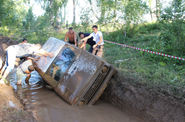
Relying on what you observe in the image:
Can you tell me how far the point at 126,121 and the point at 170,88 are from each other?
4.23ft

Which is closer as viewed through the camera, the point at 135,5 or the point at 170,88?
the point at 170,88

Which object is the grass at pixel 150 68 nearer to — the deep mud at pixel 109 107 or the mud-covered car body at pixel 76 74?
the deep mud at pixel 109 107

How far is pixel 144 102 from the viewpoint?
3461mm

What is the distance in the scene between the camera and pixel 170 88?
357cm

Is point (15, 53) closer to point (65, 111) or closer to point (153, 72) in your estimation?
point (65, 111)

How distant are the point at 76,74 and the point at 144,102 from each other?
1.69 m

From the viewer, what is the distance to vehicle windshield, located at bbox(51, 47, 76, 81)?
154 inches

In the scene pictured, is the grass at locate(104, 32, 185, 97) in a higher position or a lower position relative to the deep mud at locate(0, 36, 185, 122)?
higher

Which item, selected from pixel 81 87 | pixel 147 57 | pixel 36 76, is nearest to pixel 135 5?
pixel 147 57

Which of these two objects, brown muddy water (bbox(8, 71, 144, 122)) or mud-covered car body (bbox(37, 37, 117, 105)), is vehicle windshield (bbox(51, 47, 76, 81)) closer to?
mud-covered car body (bbox(37, 37, 117, 105))

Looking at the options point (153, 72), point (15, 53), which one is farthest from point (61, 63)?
point (153, 72)

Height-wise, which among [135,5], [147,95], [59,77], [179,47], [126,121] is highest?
[135,5]

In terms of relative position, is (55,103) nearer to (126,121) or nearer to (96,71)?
(96,71)

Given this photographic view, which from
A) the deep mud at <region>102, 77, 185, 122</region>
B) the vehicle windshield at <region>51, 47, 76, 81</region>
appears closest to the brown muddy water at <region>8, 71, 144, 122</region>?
the deep mud at <region>102, 77, 185, 122</region>
